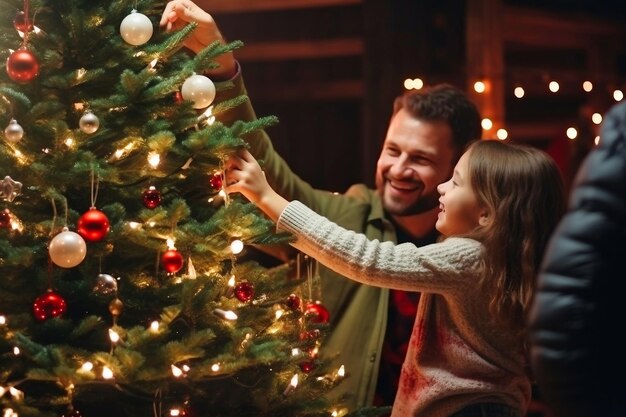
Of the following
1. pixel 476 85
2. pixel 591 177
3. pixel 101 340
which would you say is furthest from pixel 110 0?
pixel 476 85

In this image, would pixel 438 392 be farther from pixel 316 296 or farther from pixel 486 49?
pixel 486 49

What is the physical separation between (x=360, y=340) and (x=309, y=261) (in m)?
0.36

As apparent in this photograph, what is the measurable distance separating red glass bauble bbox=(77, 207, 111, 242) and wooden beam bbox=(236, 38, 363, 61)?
4.52m

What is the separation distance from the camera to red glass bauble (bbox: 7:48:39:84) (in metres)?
1.83

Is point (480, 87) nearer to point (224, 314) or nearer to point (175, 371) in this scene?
point (224, 314)

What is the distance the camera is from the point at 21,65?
6.01 ft

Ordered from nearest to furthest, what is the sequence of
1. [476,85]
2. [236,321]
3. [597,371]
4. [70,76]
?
[597,371] < [70,76] < [236,321] < [476,85]

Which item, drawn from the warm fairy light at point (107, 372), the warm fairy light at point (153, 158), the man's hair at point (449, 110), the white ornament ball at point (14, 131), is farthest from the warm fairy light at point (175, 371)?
the man's hair at point (449, 110)

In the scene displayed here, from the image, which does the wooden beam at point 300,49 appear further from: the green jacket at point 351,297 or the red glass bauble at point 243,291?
the red glass bauble at point 243,291

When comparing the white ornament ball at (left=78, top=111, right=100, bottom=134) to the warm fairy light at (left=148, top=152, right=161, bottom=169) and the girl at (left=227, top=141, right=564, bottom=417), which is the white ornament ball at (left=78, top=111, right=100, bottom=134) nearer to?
the warm fairy light at (left=148, top=152, right=161, bottom=169)

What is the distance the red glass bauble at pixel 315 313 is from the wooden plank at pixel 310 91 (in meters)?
4.05

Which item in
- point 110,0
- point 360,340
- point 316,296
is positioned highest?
point 110,0

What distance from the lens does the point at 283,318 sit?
2.25m

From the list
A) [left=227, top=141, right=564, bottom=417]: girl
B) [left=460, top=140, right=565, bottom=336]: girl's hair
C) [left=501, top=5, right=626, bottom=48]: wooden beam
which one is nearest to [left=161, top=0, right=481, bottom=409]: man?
[left=227, top=141, right=564, bottom=417]: girl
